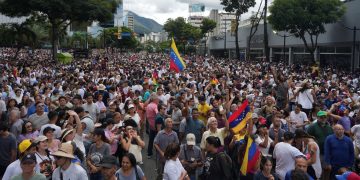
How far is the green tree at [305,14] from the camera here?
36156 mm

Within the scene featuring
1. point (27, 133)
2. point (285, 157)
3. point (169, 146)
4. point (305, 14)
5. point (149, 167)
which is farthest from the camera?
point (305, 14)

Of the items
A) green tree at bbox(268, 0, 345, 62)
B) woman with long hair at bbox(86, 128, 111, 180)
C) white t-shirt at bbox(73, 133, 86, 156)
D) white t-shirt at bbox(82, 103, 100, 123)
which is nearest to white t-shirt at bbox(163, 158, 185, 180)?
woman with long hair at bbox(86, 128, 111, 180)

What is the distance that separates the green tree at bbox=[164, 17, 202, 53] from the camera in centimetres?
9981

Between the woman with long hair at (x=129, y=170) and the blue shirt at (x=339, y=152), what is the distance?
11.2 ft

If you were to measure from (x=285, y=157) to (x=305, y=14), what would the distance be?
3261 centimetres

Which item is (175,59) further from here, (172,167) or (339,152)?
(172,167)

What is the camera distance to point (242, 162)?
6.71 m

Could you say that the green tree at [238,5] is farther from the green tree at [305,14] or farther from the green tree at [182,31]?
the green tree at [182,31]

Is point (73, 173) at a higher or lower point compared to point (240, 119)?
Answer: lower

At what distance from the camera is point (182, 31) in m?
102

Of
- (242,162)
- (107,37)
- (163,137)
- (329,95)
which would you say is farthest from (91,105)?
(107,37)

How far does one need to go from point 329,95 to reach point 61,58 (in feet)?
120

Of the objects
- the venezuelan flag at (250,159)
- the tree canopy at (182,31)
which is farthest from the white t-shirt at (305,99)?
the tree canopy at (182,31)

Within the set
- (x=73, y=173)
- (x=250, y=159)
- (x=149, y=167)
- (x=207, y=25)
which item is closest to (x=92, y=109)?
(x=149, y=167)
